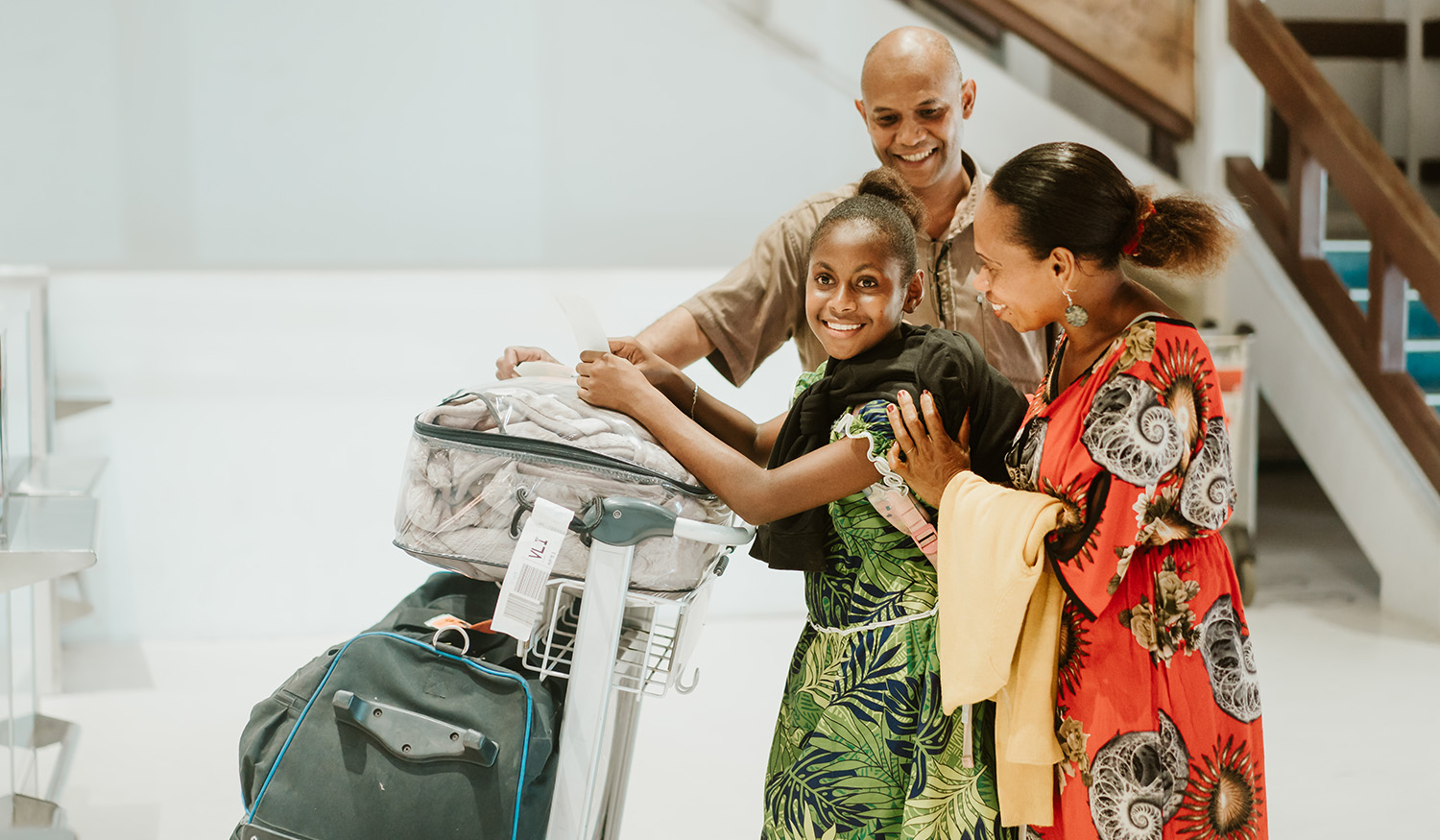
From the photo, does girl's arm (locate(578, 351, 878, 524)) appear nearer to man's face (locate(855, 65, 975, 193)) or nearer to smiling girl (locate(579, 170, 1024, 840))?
smiling girl (locate(579, 170, 1024, 840))

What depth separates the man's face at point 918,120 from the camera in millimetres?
2053

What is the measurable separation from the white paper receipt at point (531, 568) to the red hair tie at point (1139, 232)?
75 centimetres

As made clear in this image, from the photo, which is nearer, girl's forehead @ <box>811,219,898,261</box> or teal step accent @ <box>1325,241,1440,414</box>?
girl's forehead @ <box>811,219,898,261</box>

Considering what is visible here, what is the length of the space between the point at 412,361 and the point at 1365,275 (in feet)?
14.5

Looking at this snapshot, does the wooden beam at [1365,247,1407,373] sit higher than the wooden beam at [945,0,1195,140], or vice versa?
the wooden beam at [945,0,1195,140]

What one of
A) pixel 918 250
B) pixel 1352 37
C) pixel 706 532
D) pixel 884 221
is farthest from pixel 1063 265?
pixel 1352 37

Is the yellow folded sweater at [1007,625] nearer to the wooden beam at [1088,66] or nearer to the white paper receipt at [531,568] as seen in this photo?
the white paper receipt at [531,568]

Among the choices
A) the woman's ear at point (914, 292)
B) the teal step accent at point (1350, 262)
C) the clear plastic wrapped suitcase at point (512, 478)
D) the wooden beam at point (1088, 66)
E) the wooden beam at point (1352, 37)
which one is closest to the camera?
the clear plastic wrapped suitcase at point (512, 478)

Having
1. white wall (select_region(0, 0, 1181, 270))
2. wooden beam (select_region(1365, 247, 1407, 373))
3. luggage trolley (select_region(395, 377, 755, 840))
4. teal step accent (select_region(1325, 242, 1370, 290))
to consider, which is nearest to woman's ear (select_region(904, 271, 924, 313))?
luggage trolley (select_region(395, 377, 755, 840))

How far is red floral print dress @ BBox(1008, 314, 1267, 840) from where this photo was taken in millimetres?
1358

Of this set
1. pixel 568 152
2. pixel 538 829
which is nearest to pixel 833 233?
pixel 538 829

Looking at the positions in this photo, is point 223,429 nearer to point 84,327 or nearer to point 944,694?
point 84,327

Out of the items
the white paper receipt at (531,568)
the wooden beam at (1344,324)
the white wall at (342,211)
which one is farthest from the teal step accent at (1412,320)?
the white paper receipt at (531,568)

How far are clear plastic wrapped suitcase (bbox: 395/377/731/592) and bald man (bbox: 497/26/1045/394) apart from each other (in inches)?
24.6
